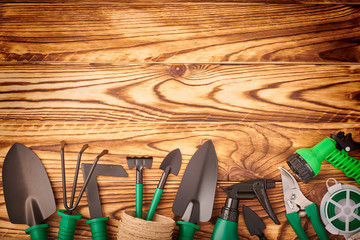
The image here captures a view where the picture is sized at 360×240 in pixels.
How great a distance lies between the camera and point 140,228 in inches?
36.1

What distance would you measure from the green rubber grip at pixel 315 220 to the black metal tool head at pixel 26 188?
30.0 inches

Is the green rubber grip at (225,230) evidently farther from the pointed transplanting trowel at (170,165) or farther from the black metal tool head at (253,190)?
the pointed transplanting trowel at (170,165)

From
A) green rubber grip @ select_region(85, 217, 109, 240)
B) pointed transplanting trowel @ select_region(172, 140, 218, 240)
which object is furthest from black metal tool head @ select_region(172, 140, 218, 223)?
green rubber grip @ select_region(85, 217, 109, 240)

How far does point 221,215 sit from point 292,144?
1.06ft

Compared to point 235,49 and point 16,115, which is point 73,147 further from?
point 235,49

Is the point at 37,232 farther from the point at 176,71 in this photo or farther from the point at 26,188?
the point at 176,71

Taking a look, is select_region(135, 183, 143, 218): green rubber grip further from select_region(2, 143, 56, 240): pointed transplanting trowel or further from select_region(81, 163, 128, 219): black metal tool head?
select_region(2, 143, 56, 240): pointed transplanting trowel

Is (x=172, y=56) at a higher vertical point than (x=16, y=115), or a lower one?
higher

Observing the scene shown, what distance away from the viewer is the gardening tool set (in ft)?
3.24

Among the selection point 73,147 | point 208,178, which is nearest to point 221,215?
point 208,178

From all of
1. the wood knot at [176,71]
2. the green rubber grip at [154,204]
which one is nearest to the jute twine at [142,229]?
the green rubber grip at [154,204]

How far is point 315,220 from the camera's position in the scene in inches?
39.2

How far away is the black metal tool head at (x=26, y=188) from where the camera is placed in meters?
1.02

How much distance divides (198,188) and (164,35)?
0.50 m
